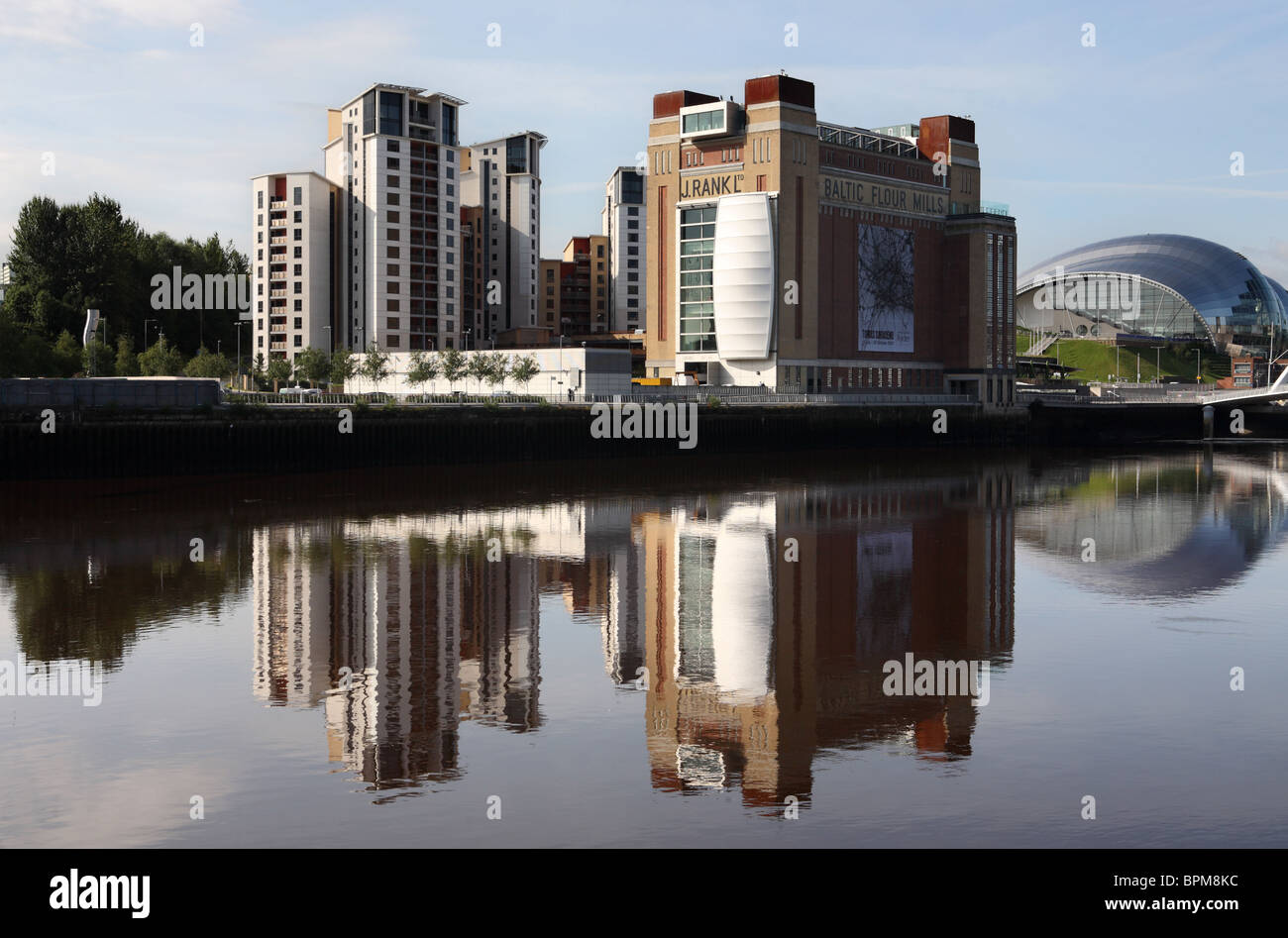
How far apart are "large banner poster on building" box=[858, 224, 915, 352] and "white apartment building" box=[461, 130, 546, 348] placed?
177 feet

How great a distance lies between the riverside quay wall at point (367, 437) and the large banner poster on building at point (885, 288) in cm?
2110

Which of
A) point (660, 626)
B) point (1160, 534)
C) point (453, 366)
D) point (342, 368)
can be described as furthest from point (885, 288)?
point (660, 626)

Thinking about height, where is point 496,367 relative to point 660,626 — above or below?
above

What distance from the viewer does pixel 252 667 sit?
23625 mm

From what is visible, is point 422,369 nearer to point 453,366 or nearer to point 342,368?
point 453,366

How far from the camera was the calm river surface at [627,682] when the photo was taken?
15.9 m

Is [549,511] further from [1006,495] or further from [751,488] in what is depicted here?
[1006,495]

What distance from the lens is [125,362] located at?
101 metres

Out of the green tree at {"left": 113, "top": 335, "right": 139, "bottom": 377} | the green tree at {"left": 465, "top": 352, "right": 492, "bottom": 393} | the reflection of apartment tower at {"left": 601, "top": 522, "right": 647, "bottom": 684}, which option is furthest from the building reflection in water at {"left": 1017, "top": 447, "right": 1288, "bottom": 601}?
the green tree at {"left": 113, "top": 335, "right": 139, "bottom": 377}

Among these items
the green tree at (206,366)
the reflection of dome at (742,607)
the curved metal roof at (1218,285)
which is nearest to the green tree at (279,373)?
the green tree at (206,366)

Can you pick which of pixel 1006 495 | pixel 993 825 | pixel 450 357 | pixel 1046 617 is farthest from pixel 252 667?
pixel 450 357

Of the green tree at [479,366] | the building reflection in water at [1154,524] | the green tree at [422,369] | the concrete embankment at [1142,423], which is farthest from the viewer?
the concrete embankment at [1142,423]

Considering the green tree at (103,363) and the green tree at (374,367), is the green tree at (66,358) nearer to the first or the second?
the green tree at (103,363)

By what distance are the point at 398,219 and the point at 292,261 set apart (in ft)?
43.2
